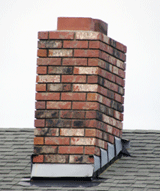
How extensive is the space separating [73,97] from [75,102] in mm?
66

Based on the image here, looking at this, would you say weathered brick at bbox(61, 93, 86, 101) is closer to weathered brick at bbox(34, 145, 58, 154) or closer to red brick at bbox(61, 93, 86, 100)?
red brick at bbox(61, 93, 86, 100)

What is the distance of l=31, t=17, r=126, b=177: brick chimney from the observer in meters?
6.75

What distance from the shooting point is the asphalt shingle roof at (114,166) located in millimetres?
6551

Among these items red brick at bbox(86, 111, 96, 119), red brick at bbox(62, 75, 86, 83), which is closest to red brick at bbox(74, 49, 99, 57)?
red brick at bbox(62, 75, 86, 83)

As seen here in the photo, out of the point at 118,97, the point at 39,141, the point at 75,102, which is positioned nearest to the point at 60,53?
the point at 75,102

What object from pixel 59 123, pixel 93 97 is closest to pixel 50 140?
pixel 59 123

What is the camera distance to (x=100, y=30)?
7.36 metres

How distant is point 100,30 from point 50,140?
5.26 ft

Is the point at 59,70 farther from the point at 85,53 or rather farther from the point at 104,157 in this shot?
the point at 104,157

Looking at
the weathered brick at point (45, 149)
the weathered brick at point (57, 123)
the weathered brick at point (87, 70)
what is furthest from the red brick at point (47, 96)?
the weathered brick at point (45, 149)

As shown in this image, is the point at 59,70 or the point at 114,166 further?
the point at 114,166

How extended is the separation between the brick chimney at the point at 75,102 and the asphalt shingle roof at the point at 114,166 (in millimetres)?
178

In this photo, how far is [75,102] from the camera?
689cm

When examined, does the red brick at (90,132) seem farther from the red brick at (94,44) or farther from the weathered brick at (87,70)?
the red brick at (94,44)
